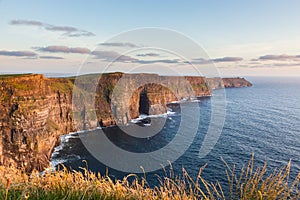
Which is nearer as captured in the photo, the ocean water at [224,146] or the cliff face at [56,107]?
the ocean water at [224,146]

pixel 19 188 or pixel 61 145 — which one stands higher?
pixel 19 188

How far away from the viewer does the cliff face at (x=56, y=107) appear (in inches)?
2050

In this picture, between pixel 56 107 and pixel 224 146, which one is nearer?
pixel 224 146

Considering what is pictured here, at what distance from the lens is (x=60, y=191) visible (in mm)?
5156

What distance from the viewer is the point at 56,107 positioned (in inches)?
3248

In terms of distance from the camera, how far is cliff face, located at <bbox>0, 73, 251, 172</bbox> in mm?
52062

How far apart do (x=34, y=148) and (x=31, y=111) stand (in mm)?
9115

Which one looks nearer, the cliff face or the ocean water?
the ocean water

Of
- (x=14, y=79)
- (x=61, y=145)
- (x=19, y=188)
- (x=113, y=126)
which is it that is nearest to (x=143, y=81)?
(x=113, y=126)

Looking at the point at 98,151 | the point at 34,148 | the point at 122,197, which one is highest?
the point at 122,197

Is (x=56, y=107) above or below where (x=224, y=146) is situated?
above

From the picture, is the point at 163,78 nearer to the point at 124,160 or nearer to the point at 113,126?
the point at 113,126

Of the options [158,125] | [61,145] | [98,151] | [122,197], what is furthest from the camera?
[158,125]

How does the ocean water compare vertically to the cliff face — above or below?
below
